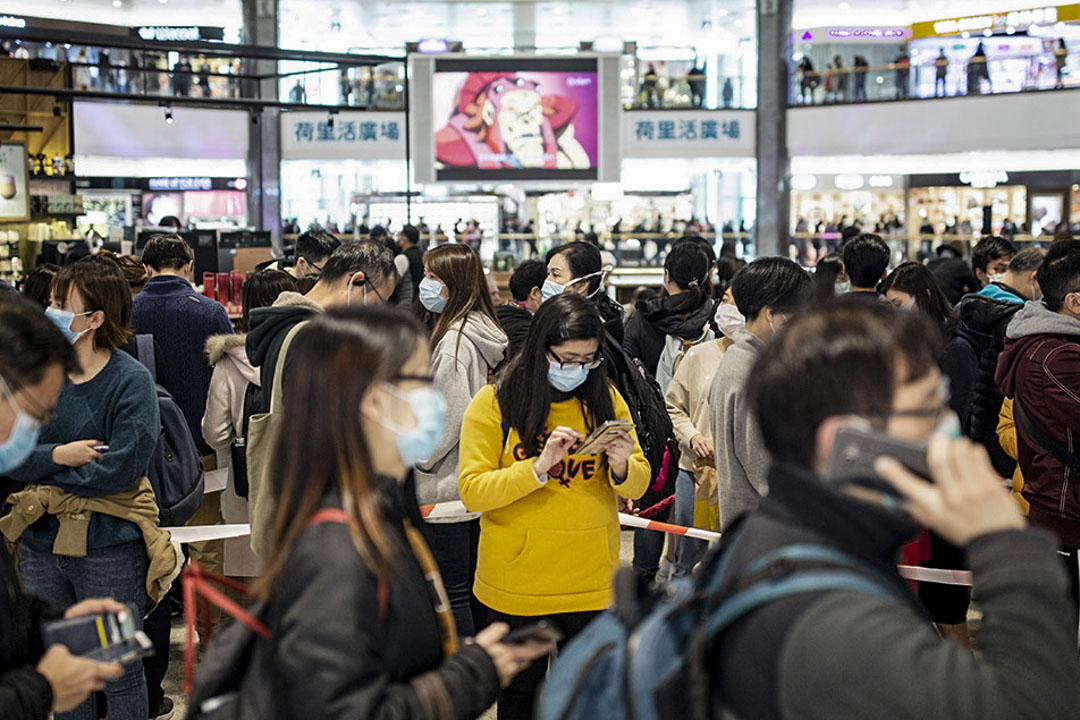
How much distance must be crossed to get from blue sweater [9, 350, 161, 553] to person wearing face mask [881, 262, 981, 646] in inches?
109

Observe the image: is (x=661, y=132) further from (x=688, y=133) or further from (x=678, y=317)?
(x=678, y=317)

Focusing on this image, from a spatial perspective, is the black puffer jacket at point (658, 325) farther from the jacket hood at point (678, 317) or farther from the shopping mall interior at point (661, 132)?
the shopping mall interior at point (661, 132)

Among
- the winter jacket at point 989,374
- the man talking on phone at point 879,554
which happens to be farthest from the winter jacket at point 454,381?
the man talking on phone at point 879,554

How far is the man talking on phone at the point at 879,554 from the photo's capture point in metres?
1.30

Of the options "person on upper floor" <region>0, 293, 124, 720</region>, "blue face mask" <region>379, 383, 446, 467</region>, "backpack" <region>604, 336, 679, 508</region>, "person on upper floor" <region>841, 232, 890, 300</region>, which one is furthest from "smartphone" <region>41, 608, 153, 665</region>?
"person on upper floor" <region>841, 232, 890, 300</region>

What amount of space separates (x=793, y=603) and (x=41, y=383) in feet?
4.74

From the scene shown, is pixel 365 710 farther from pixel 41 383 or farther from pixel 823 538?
pixel 41 383

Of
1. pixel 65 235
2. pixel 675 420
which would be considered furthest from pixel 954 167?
pixel 675 420

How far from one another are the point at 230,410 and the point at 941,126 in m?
16.2

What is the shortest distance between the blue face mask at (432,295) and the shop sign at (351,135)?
14.8 metres

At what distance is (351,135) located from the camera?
19.0 metres

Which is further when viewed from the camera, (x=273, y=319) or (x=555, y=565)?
(x=273, y=319)

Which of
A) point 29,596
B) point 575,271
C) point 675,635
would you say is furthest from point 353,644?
point 575,271

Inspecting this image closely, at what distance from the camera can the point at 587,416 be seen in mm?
3227
